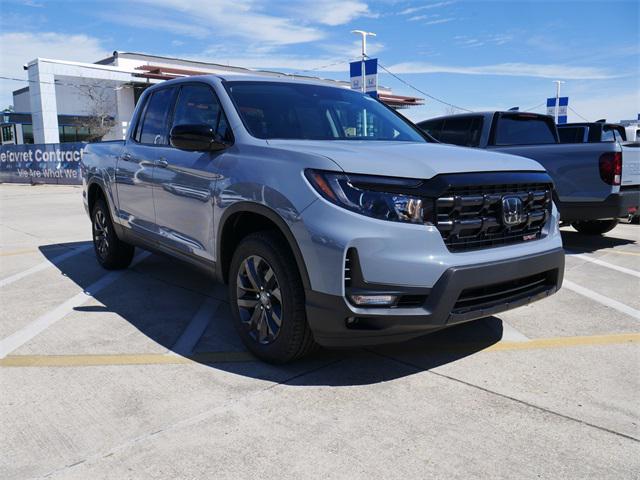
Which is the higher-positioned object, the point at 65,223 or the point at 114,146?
the point at 114,146

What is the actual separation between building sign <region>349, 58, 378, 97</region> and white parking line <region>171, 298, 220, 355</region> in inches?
469

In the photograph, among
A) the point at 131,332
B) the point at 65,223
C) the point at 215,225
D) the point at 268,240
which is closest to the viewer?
the point at 268,240

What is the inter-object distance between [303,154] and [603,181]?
17.0 ft

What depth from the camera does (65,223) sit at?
10766 mm

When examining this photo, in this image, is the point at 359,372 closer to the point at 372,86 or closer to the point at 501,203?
the point at 501,203

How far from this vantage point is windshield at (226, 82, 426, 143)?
12.9 feet

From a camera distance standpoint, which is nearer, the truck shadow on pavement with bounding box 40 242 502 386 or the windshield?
the truck shadow on pavement with bounding box 40 242 502 386

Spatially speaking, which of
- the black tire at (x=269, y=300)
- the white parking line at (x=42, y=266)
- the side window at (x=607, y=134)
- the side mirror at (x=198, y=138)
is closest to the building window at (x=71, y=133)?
the white parking line at (x=42, y=266)

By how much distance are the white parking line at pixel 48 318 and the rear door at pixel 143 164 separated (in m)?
0.76

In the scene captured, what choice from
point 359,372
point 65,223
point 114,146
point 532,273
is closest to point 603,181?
point 532,273

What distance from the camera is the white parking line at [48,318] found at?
4.02 metres

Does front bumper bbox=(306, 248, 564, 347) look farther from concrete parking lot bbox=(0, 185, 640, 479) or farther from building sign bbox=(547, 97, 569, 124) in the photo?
building sign bbox=(547, 97, 569, 124)

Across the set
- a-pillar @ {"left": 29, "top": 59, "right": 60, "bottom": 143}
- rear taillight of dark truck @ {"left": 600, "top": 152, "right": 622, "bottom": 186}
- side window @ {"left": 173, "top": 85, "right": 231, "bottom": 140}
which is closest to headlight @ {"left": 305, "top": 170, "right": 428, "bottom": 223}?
side window @ {"left": 173, "top": 85, "right": 231, "bottom": 140}

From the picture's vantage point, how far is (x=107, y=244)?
20.4ft
